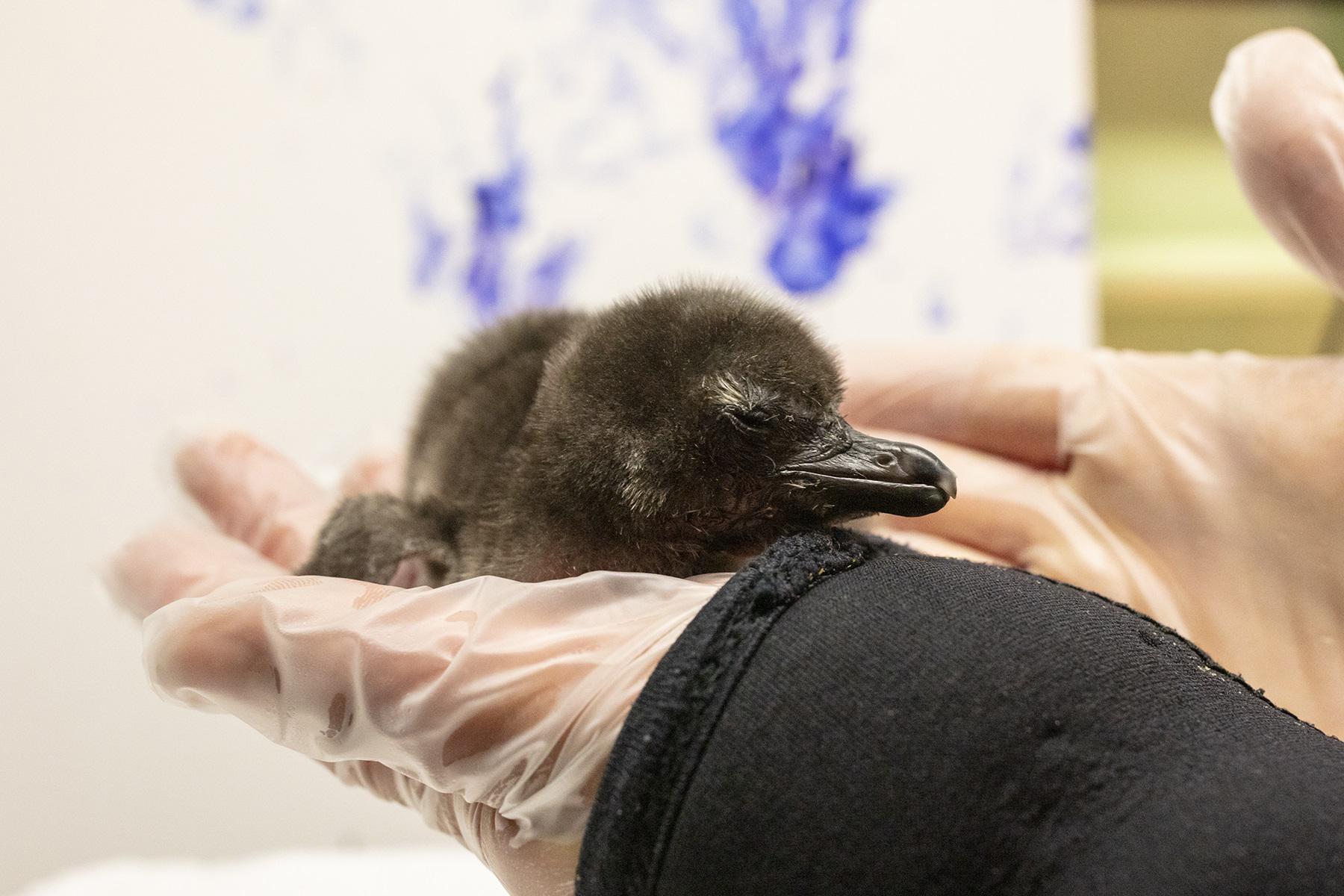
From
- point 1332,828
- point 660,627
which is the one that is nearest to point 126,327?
point 660,627

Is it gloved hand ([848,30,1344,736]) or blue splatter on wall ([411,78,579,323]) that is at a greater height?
blue splatter on wall ([411,78,579,323])

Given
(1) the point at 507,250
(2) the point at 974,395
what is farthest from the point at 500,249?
(2) the point at 974,395

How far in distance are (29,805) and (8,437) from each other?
2.28ft

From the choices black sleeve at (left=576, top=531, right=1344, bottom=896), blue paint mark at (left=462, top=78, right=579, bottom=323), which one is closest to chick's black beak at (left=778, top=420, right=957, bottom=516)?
black sleeve at (left=576, top=531, right=1344, bottom=896)

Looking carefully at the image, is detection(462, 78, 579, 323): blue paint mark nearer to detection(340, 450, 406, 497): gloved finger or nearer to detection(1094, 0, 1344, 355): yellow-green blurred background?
detection(340, 450, 406, 497): gloved finger

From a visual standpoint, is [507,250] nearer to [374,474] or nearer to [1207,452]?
[374,474]

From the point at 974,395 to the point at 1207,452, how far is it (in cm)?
32

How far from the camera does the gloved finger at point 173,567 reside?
1187 mm

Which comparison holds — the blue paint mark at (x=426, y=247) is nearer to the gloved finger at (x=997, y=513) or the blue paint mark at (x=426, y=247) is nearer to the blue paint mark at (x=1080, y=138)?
the gloved finger at (x=997, y=513)

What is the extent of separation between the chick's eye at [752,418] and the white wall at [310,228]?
3.79 ft

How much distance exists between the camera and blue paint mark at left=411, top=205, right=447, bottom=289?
2.14 meters

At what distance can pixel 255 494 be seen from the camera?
1527mm

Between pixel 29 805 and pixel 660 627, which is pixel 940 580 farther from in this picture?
pixel 29 805

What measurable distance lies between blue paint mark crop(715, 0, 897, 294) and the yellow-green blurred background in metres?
1.26
